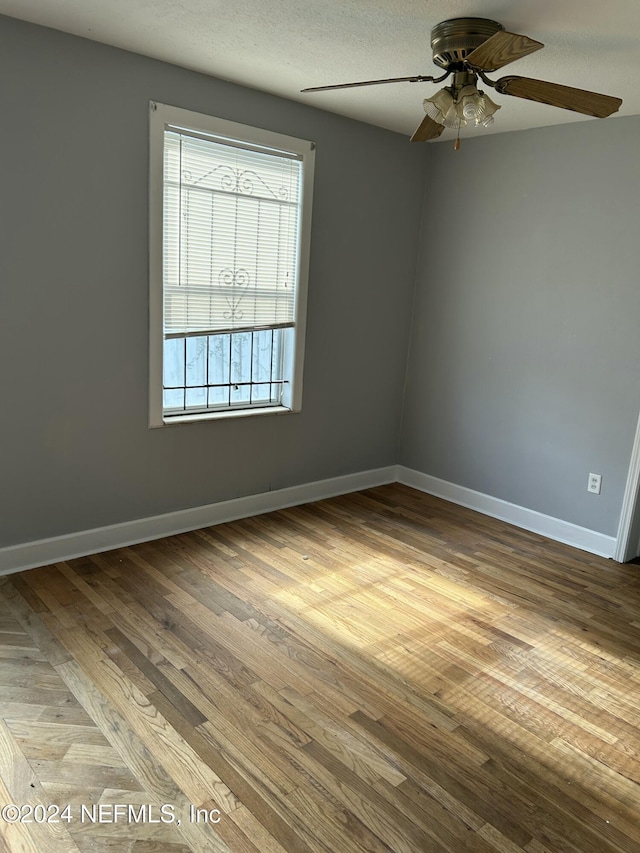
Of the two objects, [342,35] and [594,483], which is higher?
[342,35]

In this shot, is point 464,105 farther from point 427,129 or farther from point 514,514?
point 514,514

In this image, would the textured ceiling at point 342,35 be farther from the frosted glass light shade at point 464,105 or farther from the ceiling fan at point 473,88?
the frosted glass light shade at point 464,105

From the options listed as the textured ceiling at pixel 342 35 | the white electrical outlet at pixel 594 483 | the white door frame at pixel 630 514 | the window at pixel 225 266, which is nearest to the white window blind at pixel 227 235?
the window at pixel 225 266

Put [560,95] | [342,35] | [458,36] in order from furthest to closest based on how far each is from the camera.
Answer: [342,35], [458,36], [560,95]

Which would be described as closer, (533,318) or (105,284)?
(105,284)

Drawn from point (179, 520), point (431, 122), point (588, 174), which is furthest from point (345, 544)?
point (588, 174)

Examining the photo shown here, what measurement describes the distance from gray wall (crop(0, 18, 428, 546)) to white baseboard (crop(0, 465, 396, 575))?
0.17 feet

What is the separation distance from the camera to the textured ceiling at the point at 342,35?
2.26 meters

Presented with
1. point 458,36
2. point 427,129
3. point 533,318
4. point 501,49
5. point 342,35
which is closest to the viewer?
point 501,49

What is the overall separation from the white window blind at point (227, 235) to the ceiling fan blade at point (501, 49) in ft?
5.39

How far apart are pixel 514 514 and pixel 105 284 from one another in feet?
9.31

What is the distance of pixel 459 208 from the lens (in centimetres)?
425

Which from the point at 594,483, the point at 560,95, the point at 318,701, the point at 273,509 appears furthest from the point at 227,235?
the point at 594,483

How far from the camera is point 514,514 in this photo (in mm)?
4125
